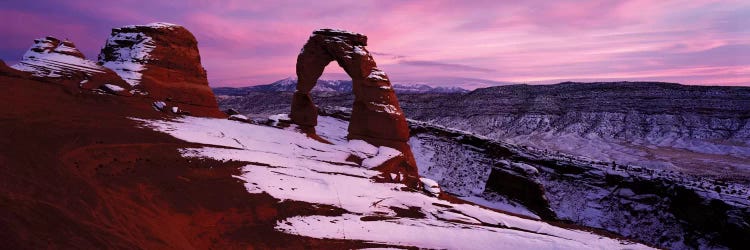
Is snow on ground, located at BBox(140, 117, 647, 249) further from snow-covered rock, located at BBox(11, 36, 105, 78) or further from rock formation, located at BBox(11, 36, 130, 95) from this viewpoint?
snow-covered rock, located at BBox(11, 36, 105, 78)

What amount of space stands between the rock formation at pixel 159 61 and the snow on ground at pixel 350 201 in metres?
5.75

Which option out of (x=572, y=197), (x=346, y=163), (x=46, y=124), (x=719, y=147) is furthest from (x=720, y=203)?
(x=719, y=147)

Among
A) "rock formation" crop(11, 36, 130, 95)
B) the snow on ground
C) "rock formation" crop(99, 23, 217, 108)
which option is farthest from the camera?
"rock formation" crop(99, 23, 217, 108)

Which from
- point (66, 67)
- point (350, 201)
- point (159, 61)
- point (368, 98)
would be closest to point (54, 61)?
point (66, 67)

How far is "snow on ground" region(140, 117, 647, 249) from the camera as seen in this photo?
1006 centimetres

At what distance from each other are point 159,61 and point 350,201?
1753 cm

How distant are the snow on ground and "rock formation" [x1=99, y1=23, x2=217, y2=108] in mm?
5752

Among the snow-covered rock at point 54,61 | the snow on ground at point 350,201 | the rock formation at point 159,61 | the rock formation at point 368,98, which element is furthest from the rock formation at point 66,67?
the rock formation at point 368,98

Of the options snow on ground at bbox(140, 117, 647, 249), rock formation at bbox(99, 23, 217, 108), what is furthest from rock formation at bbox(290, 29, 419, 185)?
rock formation at bbox(99, 23, 217, 108)

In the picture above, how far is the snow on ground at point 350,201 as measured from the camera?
1006 cm

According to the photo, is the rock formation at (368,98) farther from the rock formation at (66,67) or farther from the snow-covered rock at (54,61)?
the snow-covered rock at (54,61)

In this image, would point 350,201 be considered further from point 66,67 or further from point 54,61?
point 54,61

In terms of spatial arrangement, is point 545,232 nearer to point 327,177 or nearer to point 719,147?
point 327,177

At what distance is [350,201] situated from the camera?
39.5 ft
